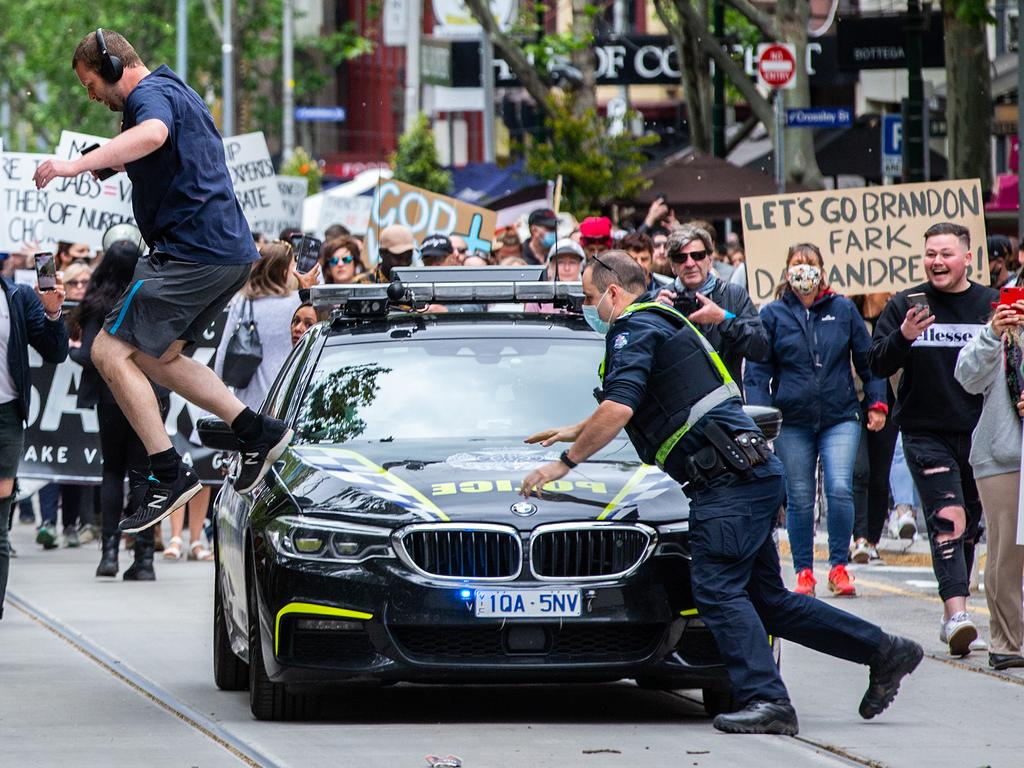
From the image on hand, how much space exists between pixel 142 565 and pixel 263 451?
5932 mm

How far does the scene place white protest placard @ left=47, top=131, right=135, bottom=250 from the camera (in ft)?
60.2

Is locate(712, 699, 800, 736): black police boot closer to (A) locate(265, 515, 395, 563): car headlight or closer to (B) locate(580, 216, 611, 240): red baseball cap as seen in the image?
(A) locate(265, 515, 395, 563): car headlight

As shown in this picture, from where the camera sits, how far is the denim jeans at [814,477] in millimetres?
13062

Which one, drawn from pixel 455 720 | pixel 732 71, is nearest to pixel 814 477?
pixel 455 720

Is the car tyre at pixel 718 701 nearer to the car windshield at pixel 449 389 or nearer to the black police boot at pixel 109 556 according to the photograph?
the car windshield at pixel 449 389

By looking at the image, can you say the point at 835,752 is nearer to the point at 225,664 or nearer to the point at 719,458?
the point at 719,458

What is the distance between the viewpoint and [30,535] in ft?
60.8

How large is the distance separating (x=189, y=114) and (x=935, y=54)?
22511mm

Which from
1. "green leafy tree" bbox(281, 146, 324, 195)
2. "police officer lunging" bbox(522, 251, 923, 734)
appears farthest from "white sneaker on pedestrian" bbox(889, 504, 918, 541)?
"green leafy tree" bbox(281, 146, 324, 195)

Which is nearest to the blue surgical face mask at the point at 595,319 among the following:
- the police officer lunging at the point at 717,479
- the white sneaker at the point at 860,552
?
the police officer lunging at the point at 717,479

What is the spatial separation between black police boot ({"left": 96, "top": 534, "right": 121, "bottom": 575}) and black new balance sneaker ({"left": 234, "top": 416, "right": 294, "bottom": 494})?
6.00 metres

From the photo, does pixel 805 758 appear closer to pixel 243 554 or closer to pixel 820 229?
pixel 243 554

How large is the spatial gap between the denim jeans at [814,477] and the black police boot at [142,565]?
13.6ft

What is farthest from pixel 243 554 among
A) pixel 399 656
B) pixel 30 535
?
pixel 30 535
